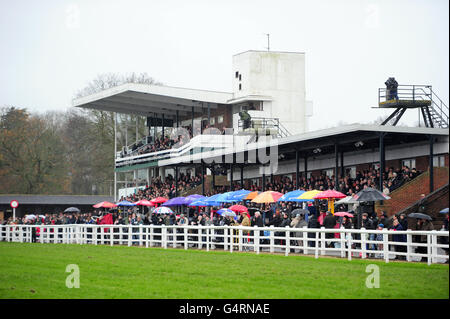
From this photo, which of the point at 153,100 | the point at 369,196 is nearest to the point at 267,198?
the point at 369,196

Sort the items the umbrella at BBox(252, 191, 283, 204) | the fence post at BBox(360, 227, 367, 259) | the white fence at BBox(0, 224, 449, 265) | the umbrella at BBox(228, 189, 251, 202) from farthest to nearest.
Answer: the umbrella at BBox(228, 189, 251, 202)
the umbrella at BBox(252, 191, 283, 204)
the fence post at BBox(360, 227, 367, 259)
the white fence at BBox(0, 224, 449, 265)

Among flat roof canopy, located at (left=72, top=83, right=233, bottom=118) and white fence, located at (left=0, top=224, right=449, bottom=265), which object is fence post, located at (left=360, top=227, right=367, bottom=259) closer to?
white fence, located at (left=0, top=224, right=449, bottom=265)

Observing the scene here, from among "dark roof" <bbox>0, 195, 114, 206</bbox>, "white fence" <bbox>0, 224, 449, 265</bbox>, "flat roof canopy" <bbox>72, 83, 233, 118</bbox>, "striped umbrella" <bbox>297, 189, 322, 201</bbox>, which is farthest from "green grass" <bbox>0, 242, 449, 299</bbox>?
"dark roof" <bbox>0, 195, 114, 206</bbox>

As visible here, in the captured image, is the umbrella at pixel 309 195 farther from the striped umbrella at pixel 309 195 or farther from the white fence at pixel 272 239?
the white fence at pixel 272 239

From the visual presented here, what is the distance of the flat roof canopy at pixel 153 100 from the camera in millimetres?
55688

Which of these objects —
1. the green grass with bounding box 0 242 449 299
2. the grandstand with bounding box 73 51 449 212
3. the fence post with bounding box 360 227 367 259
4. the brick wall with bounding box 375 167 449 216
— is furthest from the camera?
the grandstand with bounding box 73 51 449 212

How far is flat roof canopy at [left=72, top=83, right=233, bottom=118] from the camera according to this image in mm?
55688

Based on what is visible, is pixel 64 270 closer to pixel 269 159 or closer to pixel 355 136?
pixel 355 136

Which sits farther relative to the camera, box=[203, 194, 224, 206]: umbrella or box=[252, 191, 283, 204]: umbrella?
box=[203, 194, 224, 206]: umbrella

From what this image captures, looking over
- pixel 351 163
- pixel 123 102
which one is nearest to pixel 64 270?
pixel 351 163

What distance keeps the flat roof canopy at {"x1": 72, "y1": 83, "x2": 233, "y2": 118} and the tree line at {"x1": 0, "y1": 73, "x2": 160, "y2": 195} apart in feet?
12.9

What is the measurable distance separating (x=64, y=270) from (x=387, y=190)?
605 inches
